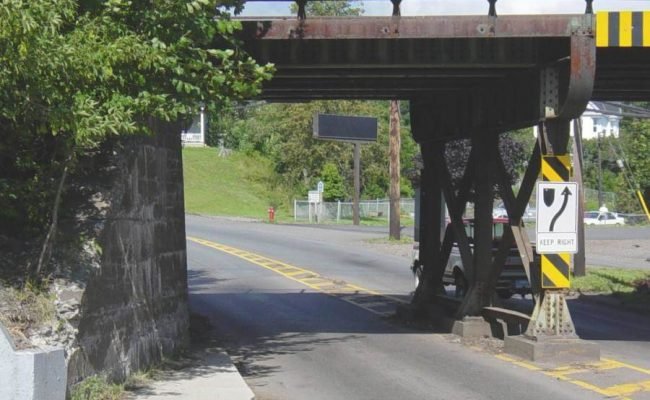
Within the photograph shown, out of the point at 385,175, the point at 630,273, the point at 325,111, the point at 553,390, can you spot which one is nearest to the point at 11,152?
the point at 553,390

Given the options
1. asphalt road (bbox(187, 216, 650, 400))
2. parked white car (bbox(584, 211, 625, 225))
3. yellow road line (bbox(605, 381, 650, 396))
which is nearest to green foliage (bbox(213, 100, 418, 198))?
parked white car (bbox(584, 211, 625, 225))

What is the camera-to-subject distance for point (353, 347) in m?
12.9

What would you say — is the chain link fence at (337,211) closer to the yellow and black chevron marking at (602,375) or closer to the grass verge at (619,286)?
the grass verge at (619,286)

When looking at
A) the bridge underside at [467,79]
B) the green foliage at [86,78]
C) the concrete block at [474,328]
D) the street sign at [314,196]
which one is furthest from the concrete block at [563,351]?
the street sign at [314,196]

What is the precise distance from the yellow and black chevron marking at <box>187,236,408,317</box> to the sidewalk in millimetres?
Result: 7281

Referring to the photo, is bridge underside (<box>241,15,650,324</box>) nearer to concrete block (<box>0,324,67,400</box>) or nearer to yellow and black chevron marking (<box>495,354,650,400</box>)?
yellow and black chevron marking (<box>495,354,650,400</box>)

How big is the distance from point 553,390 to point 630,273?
16.3m

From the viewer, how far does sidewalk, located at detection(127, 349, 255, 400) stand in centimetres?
820

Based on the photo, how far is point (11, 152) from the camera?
7836 mm

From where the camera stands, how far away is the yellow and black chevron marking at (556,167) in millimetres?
11766

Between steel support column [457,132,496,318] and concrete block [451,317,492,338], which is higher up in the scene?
steel support column [457,132,496,318]

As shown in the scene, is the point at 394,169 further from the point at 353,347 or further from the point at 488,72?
the point at 353,347

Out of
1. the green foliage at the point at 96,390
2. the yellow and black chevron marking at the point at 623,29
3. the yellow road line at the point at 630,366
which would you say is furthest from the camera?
the yellow and black chevron marking at the point at 623,29

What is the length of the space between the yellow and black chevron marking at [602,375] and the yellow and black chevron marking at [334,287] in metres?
6.05
